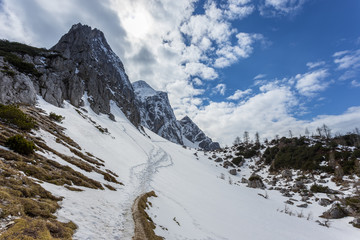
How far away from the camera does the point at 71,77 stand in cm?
6912

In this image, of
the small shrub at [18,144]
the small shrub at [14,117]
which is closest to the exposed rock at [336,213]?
the small shrub at [18,144]

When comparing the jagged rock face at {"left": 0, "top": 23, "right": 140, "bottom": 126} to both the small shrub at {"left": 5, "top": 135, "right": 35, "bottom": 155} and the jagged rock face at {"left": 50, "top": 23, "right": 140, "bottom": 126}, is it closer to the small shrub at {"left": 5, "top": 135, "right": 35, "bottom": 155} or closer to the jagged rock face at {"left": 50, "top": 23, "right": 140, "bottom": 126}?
the jagged rock face at {"left": 50, "top": 23, "right": 140, "bottom": 126}

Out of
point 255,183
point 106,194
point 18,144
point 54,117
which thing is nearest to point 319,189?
point 255,183

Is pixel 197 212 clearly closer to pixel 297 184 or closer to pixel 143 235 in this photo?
pixel 143 235

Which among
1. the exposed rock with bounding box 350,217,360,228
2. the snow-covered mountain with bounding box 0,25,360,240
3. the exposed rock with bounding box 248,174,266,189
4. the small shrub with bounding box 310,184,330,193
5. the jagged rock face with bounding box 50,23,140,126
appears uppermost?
the jagged rock face with bounding box 50,23,140,126

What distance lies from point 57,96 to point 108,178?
4067cm

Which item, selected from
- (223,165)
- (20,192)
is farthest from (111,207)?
(223,165)

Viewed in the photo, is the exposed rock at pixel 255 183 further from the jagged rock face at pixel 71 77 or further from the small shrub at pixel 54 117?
the jagged rock face at pixel 71 77

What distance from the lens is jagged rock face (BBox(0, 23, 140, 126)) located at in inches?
1312

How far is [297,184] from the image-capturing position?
174ft

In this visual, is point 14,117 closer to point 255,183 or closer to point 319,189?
point 255,183

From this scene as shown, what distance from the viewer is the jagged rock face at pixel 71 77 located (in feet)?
109

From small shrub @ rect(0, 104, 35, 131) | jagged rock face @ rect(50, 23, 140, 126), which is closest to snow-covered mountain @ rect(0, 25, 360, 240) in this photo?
small shrub @ rect(0, 104, 35, 131)

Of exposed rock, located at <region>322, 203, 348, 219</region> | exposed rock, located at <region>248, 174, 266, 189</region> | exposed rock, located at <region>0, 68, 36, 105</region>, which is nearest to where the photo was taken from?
exposed rock, located at <region>0, 68, 36, 105</region>
